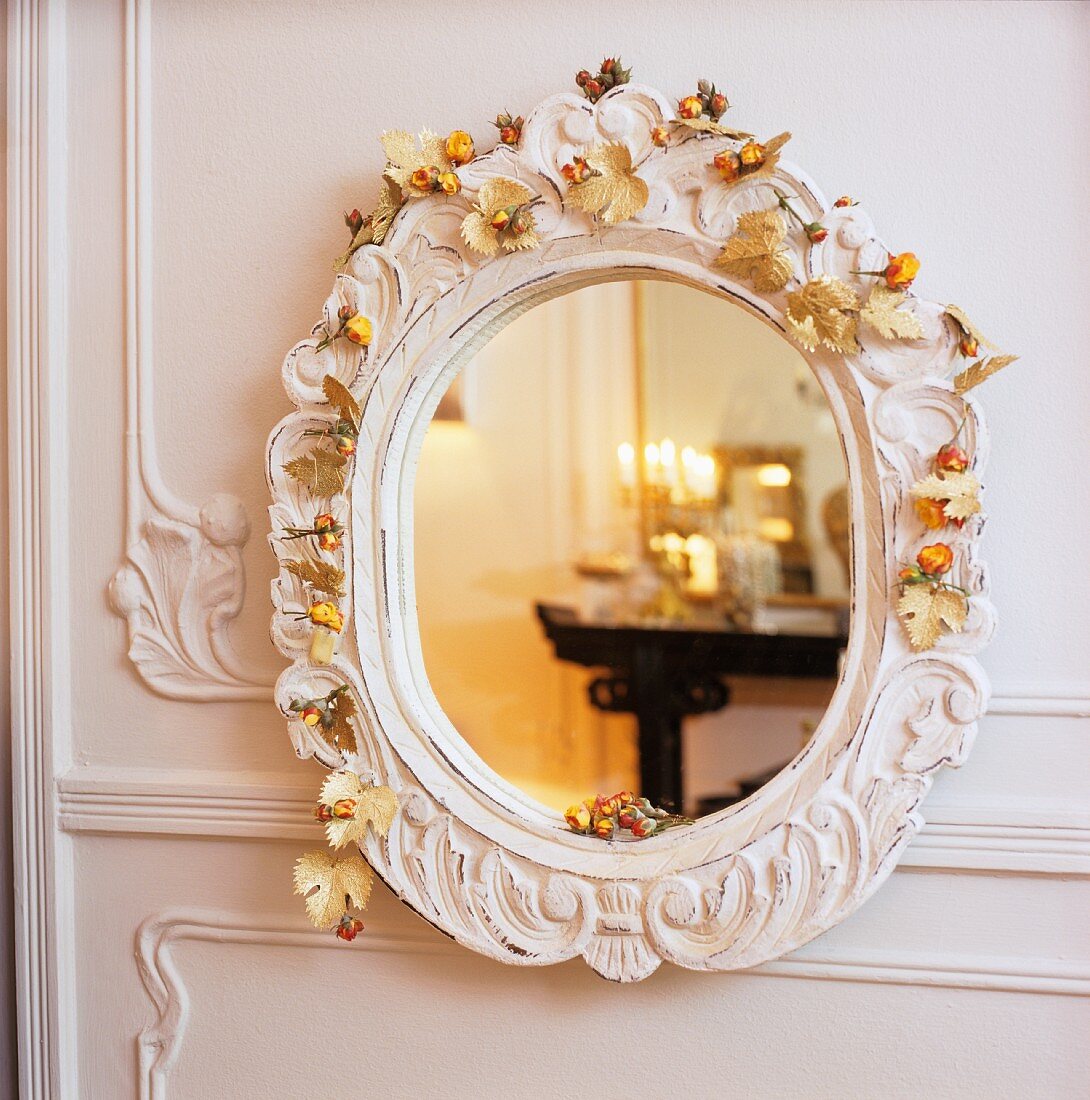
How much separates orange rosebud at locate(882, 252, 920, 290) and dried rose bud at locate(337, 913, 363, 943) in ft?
3.16

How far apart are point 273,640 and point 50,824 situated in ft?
1.53

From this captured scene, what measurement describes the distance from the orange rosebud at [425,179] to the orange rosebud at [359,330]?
6.7 inches

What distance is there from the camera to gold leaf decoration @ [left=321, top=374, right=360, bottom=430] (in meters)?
1.19

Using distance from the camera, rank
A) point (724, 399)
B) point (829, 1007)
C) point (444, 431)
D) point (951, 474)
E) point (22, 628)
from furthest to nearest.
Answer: point (724, 399)
point (22, 628)
point (444, 431)
point (829, 1007)
point (951, 474)

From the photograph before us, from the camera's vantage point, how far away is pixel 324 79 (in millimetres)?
1307

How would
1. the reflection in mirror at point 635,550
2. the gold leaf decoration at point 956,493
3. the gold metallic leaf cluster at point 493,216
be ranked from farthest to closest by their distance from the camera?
the reflection in mirror at point 635,550, the gold metallic leaf cluster at point 493,216, the gold leaf decoration at point 956,493

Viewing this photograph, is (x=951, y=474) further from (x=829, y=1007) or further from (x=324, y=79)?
(x=324, y=79)

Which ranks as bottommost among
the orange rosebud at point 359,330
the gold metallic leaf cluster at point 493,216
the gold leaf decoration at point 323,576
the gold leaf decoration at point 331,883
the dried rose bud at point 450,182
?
the gold leaf decoration at point 331,883

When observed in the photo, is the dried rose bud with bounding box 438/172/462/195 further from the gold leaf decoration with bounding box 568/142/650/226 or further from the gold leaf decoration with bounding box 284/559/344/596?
the gold leaf decoration with bounding box 284/559/344/596

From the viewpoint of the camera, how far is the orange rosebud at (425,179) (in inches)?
46.0

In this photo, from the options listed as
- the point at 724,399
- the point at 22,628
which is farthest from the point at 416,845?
the point at 724,399

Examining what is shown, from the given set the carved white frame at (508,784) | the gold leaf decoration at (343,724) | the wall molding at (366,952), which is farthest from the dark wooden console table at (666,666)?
the gold leaf decoration at (343,724)

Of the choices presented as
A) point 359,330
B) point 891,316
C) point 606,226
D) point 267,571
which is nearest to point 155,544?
point 267,571

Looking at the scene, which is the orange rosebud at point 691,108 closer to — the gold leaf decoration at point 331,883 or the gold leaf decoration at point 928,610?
the gold leaf decoration at point 928,610
